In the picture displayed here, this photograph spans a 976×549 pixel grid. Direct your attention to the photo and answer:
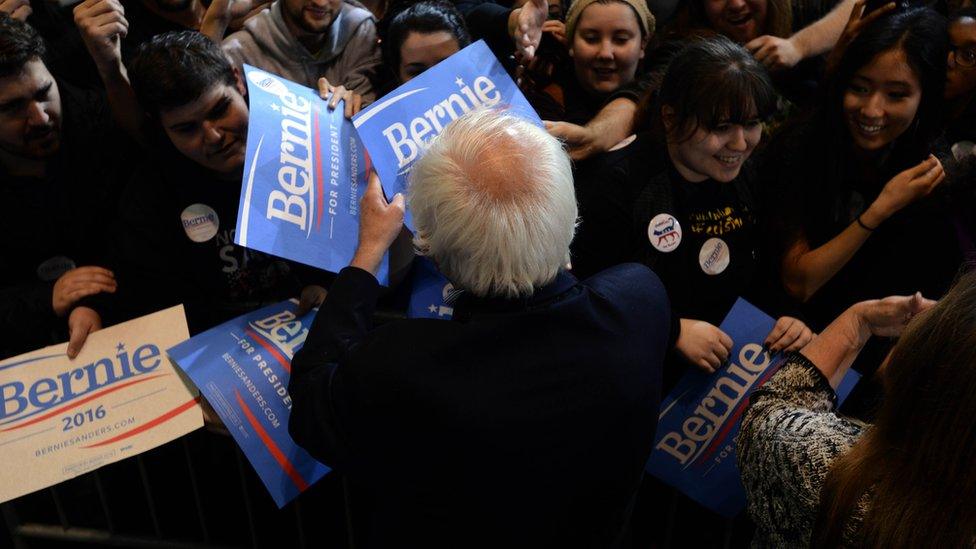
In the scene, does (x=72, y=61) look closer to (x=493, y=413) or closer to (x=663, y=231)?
(x=663, y=231)

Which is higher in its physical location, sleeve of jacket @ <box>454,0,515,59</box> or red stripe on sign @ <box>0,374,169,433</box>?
sleeve of jacket @ <box>454,0,515,59</box>

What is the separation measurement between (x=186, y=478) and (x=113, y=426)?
824mm

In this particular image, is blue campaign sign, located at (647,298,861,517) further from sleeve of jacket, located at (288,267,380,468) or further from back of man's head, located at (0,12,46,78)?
back of man's head, located at (0,12,46,78)

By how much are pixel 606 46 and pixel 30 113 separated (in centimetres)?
176

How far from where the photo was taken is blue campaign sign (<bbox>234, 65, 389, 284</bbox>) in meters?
1.88

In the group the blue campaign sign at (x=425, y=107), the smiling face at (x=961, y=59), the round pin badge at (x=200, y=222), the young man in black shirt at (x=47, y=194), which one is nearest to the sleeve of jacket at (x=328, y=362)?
the blue campaign sign at (x=425, y=107)

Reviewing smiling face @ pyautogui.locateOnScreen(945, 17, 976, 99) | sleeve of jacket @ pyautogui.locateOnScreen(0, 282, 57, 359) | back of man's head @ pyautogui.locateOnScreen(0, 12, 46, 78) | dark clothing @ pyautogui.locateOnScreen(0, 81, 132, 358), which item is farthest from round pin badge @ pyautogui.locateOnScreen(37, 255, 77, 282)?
smiling face @ pyautogui.locateOnScreen(945, 17, 976, 99)

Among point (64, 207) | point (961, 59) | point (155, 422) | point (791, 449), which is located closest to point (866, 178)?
point (961, 59)

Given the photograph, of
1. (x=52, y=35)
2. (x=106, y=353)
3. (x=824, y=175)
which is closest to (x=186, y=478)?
(x=106, y=353)

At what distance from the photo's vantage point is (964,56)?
2.51 m

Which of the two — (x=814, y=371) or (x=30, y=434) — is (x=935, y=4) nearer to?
(x=814, y=371)

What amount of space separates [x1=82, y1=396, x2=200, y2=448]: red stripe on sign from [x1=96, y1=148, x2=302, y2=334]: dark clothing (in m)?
0.42

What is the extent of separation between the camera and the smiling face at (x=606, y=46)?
8.60 ft

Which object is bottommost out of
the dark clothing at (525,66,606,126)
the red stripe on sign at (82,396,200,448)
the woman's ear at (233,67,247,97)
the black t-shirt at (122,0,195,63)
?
the red stripe on sign at (82,396,200,448)
